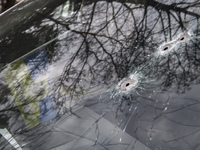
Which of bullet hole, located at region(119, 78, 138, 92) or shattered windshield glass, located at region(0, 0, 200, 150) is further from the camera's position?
bullet hole, located at region(119, 78, 138, 92)

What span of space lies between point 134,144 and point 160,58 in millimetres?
550

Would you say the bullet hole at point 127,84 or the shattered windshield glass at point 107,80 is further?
the bullet hole at point 127,84

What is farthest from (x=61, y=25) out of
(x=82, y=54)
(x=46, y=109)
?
(x=46, y=109)

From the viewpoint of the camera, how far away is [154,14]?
1718 mm

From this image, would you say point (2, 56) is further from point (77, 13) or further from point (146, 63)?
point (146, 63)

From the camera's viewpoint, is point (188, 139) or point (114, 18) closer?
point (188, 139)

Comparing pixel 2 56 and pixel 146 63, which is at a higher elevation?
pixel 2 56

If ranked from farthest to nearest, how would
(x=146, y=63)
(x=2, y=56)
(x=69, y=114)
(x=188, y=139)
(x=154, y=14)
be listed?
(x=2, y=56) → (x=154, y=14) → (x=146, y=63) → (x=69, y=114) → (x=188, y=139)

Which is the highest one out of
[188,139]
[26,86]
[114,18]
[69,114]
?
[114,18]

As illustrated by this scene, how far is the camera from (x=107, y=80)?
1542 mm

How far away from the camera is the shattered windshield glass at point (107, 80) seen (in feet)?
4.35

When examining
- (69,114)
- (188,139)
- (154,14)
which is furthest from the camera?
(154,14)

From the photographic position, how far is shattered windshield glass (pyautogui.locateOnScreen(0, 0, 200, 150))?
1326 mm

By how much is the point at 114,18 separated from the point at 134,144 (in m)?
0.91
